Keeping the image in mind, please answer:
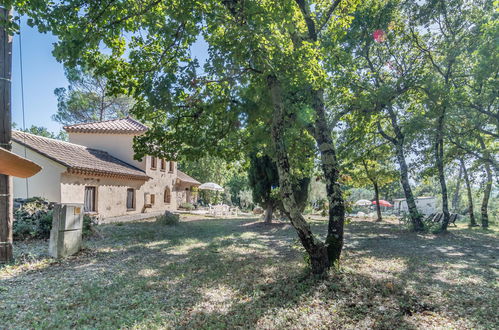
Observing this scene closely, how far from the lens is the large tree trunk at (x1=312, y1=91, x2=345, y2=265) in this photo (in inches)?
237

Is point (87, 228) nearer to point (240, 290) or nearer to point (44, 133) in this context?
point (240, 290)

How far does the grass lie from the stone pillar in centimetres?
34

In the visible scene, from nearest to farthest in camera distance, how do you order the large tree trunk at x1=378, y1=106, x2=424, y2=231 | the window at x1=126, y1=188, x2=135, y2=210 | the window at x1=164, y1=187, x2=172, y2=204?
the large tree trunk at x1=378, y1=106, x2=424, y2=231 < the window at x1=126, y1=188, x2=135, y2=210 < the window at x1=164, y1=187, x2=172, y2=204

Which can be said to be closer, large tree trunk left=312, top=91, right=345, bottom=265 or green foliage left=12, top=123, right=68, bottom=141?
large tree trunk left=312, top=91, right=345, bottom=265

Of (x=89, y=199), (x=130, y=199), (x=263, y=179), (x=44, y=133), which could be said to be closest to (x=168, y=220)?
(x=89, y=199)

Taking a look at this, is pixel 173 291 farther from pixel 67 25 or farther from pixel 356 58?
pixel 356 58

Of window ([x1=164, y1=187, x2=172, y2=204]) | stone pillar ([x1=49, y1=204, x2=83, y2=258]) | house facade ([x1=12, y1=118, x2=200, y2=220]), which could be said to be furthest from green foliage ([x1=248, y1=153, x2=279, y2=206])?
stone pillar ([x1=49, y1=204, x2=83, y2=258])

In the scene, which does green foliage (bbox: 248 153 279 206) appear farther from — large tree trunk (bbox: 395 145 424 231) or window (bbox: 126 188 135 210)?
window (bbox: 126 188 135 210)

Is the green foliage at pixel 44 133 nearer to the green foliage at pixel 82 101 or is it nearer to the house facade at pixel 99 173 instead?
the green foliage at pixel 82 101

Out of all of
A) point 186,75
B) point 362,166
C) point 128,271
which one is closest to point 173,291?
point 128,271

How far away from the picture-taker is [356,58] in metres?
14.2

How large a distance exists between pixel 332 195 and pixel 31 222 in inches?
386

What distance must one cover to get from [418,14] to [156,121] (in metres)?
12.8

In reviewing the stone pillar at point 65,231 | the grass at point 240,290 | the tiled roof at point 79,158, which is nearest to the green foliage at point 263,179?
the tiled roof at point 79,158
